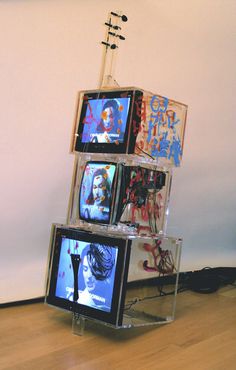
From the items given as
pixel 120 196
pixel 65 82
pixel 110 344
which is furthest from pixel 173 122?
pixel 110 344

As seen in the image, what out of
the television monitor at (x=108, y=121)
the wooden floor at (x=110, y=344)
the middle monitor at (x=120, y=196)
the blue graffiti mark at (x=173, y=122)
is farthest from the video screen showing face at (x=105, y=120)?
the wooden floor at (x=110, y=344)

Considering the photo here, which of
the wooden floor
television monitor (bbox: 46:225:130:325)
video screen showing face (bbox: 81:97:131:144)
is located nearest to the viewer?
the wooden floor

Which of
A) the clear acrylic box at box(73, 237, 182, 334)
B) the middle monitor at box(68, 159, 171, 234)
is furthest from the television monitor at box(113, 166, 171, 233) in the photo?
the clear acrylic box at box(73, 237, 182, 334)

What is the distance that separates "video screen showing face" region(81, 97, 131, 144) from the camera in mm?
2195

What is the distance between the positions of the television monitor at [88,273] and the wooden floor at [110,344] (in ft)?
0.41

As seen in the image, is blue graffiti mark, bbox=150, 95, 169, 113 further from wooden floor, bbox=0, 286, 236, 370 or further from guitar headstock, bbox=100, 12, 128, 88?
wooden floor, bbox=0, 286, 236, 370

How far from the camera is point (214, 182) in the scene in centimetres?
367

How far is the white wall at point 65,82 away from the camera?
243 cm

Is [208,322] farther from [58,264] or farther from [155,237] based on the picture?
[58,264]

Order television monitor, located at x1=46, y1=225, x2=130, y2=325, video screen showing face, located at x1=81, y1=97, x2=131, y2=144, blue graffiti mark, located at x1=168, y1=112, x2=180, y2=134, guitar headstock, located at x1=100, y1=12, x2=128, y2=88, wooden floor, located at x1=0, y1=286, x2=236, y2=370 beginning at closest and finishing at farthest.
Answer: wooden floor, located at x1=0, y1=286, x2=236, y2=370 → television monitor, located at x1=46, y1=225, x2=130, y2=325 → video screen showing face, located at x1=81, y1=97, x2=131, y2=144 → blue graffiti mark, located at x1=168, y1=112, x2=180, y2=134 → guitar headstock, located at x1=100, y1=12, x2=128, y2=88

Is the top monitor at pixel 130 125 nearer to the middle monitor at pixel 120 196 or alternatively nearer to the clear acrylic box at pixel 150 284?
the middle monitor at pixel 120 196

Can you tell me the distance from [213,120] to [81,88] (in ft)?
4.02

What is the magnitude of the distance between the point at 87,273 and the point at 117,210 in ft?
1.03

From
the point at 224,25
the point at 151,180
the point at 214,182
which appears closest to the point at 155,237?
the point at 151,180
